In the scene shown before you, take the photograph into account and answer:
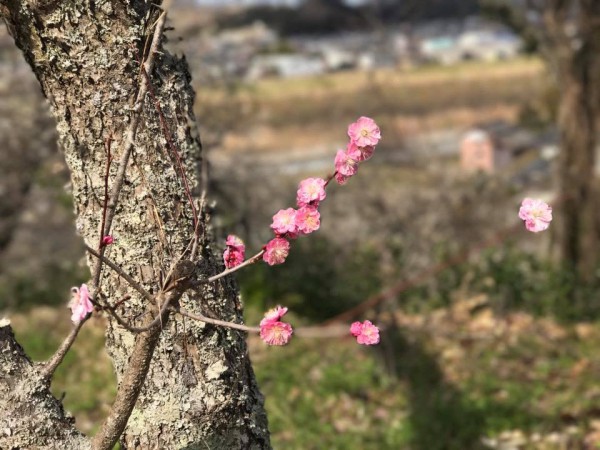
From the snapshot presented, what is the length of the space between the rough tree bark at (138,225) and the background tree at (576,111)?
5631 mm

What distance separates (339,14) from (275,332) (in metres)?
14.4

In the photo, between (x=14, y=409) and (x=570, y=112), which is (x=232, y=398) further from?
(x=570, y=112)

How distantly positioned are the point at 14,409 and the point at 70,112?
32.3 inches

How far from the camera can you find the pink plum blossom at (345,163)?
1937 mm

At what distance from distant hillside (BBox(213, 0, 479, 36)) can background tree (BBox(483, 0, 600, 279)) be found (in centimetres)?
270

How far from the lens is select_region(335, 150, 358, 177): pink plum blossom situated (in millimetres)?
1937

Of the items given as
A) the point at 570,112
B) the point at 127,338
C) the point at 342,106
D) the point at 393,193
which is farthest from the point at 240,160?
the point at 342,106

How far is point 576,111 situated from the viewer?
Result: 723cm

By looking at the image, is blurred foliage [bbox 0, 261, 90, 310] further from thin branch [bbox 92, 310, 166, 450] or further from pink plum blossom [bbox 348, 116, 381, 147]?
pink plum blossom [bbox 348, 116, 381, 147]

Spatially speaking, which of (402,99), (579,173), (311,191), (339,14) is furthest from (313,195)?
(402,99)

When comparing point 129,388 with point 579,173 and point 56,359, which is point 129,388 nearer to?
point 56,359

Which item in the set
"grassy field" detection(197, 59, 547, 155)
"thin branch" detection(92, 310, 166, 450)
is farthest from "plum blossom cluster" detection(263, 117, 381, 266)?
"grassy field" detection(197, 59, 547, 155)

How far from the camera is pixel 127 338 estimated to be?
2.29 meters

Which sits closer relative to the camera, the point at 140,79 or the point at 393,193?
the point at 140,79
